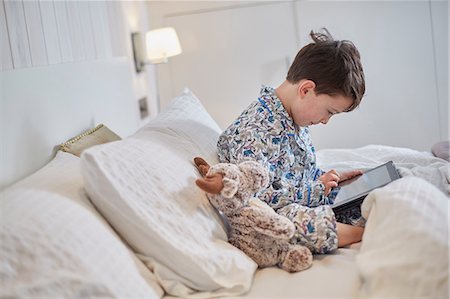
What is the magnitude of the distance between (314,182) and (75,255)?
0.81 meters

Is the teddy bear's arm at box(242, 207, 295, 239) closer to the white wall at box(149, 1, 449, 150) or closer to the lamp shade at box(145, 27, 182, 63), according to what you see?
the lamp shade at box(145, 27, 182, 63)

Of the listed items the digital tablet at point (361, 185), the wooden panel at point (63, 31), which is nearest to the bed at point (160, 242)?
the digital tablet at point (361, 185)

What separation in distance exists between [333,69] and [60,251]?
3.00 feet

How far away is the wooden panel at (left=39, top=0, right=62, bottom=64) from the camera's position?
1707 millimetres

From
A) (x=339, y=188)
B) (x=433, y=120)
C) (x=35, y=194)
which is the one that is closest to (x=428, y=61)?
(x=433, y=120)

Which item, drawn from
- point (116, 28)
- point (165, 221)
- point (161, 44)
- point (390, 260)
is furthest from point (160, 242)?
point (161, 44)

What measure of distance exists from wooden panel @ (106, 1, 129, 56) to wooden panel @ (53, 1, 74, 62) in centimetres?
56

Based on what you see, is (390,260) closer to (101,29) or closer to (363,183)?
(363,183)

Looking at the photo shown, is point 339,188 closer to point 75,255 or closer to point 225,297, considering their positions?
point 225,297

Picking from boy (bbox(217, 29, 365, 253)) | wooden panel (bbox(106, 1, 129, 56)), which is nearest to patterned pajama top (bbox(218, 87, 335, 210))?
boy (bbox(217, 29, 365, 253))

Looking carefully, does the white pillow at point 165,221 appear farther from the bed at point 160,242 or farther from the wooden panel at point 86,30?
the wooden panel at point 86,30

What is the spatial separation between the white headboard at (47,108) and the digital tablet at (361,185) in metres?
0.80

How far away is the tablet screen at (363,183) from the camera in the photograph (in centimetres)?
141

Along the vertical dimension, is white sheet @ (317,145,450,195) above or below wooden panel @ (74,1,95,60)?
below
